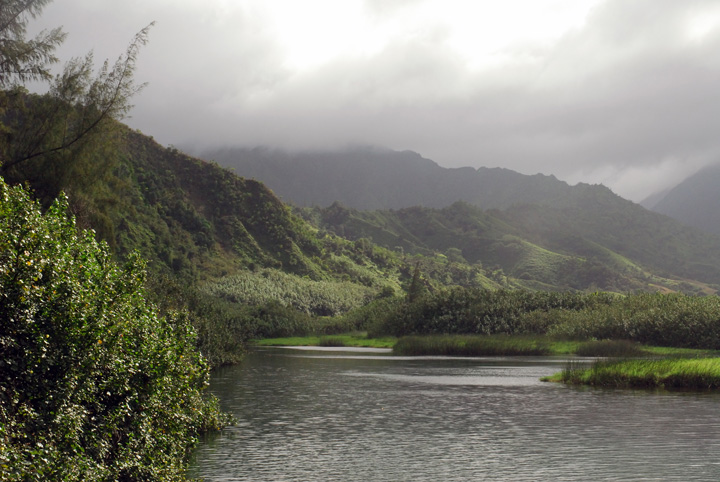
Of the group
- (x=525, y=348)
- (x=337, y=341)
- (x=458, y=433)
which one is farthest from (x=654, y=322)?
(x=458, y=433)

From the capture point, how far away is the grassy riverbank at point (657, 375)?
5534 centimetres

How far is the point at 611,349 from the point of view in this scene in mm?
94438

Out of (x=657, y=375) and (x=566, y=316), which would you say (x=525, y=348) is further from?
(x=657, y=375)

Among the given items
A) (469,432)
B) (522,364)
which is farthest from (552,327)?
(469,432)

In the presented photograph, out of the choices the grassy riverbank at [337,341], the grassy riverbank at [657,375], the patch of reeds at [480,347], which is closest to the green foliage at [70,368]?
the grassy riverbank at [657,375]

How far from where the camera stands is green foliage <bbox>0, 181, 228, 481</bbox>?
1859 centimetres

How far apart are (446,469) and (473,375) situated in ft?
144

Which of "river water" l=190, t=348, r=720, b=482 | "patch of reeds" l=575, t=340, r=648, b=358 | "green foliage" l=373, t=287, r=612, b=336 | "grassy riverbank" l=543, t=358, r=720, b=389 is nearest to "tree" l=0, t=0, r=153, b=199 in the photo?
"river water" l=190, t=348, r=720, b=482

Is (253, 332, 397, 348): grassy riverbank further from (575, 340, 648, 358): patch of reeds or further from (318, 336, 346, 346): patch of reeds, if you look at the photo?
(575, 340, 648, 358): patch of reeds

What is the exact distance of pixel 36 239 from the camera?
2041cm

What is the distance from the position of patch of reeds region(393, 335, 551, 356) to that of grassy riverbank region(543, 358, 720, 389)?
46.4 m

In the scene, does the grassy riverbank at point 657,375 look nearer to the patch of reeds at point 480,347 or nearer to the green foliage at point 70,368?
the green foliage at point 70,368

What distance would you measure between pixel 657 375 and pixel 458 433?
26.1 m

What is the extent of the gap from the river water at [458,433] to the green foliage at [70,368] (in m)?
5.40
